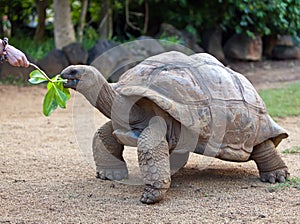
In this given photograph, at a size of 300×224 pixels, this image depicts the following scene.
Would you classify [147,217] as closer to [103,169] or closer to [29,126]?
[103,169]

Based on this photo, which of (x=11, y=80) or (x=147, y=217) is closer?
(x=147, y=217)

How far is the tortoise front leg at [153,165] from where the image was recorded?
314cm

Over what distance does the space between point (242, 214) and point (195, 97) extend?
2.47 ft

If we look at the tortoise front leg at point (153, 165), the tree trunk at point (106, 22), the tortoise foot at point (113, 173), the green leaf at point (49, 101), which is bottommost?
the tree trunk at point (106, 22)

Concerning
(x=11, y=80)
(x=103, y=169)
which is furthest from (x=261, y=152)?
(x=11, y=80)

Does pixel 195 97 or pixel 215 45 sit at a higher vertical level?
pixel 195 97

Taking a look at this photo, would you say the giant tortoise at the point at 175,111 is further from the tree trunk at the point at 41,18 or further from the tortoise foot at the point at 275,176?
the tree trunk at the point at 41,18

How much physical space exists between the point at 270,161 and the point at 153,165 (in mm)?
910

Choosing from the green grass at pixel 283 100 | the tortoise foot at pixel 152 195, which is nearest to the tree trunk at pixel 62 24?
the green grass at pixel 283 100

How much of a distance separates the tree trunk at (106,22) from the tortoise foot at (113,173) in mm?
6288

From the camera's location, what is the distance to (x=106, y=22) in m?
9.98

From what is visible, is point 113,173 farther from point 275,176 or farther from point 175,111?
point 275,176

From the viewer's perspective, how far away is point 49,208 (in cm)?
307

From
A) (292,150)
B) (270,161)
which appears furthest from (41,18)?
(270,161)
